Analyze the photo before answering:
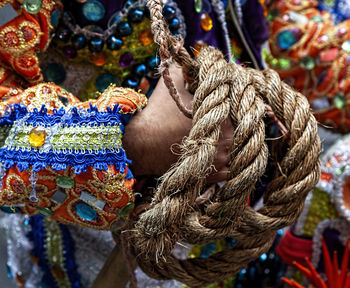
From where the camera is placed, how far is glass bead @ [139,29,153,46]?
656 millimetres

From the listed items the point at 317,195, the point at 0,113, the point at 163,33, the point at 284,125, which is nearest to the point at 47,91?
the point at 0,113

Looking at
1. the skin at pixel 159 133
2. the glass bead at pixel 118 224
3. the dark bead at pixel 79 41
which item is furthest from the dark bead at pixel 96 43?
the glass bead at pixel 118 224

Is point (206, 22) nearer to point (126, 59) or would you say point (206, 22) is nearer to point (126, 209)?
point (126, 59)

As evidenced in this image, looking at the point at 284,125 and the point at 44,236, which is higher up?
the point at 284,125

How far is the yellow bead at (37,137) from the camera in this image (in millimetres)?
501

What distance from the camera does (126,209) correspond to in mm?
521

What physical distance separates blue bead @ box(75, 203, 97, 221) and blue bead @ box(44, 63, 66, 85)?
0.74ft

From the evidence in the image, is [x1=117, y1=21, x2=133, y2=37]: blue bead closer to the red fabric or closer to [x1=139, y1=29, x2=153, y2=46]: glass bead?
[x1=139, y1=29, x2=153, y2=46]: glass bead

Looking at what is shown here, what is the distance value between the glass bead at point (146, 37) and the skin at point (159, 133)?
125mm

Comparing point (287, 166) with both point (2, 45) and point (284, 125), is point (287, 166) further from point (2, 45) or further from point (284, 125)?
point (2, 45)

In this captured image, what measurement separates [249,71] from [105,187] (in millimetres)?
209

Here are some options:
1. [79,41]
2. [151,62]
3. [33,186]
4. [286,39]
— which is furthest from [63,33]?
[286,39]

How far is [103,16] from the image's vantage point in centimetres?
64

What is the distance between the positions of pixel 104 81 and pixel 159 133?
176 millimetres
